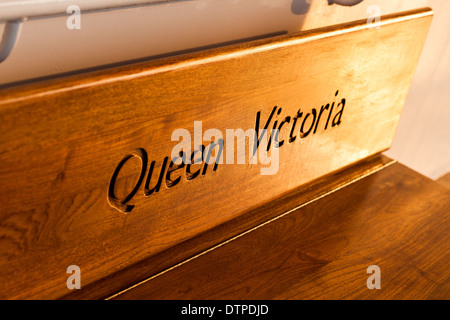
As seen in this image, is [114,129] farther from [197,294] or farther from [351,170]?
[351,170]

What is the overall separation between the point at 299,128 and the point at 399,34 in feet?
1.39

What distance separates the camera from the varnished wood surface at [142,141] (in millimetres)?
684

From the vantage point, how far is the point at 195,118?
875 mm

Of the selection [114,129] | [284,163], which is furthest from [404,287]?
[114,129]

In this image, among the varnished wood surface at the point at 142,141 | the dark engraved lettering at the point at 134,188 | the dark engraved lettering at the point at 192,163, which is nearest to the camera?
the varnished wood surface at the point at 142,141

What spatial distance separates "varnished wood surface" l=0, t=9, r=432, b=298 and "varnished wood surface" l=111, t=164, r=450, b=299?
9cm

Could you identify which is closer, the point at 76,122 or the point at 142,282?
the point at 76,122

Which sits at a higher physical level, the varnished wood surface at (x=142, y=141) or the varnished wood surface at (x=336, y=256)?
the varnished wood surface at (x=142, y=141)

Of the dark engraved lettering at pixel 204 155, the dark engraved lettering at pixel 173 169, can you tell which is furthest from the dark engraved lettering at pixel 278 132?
the dark engraved lettering at pixel 173 169

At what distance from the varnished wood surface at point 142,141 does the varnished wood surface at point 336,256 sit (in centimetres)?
9

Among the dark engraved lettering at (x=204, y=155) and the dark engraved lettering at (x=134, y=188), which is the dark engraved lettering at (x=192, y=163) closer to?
the dark engraved lettering at (x=204, y=155)

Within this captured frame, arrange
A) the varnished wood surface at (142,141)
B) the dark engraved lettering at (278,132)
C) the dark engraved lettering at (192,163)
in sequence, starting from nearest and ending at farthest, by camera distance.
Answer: the varnished wood surface at (142,141) < the dark engraved lettering at (192,163) < the dark engraved lettering at (278,132)

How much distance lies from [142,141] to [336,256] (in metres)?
0.51

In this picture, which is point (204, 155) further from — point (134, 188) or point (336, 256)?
point (336, 256)
